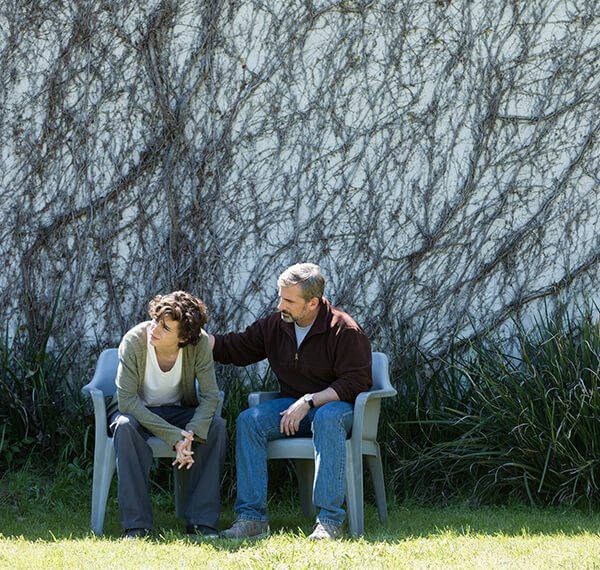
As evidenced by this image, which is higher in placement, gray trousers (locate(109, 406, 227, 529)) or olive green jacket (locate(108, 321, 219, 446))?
olive green jacket (locate(108, 321, 219, 446))

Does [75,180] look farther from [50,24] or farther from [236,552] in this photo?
[236,552]

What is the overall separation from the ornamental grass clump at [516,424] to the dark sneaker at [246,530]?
984mm

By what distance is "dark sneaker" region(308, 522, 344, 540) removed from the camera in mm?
3727

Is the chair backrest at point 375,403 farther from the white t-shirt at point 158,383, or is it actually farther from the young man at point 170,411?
the white t-shirt at point 158,383

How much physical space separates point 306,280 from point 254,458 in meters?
0.75

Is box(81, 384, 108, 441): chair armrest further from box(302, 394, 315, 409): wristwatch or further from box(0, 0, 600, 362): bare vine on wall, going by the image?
box(0, 0, 600, 362): bare vine on wall

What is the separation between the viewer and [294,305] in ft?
13.8

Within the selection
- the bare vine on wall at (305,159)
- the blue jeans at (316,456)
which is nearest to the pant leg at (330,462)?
the blue jeans at (316,456)

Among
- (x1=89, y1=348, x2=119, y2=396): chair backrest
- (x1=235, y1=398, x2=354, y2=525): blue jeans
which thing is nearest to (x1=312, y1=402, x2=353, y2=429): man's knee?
(x1=235, y1=398, x2=354, y2=525): blue jeans

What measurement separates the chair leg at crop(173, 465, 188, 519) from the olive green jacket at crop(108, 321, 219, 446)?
0.29 meters

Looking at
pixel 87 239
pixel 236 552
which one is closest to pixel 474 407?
pixel 236 552

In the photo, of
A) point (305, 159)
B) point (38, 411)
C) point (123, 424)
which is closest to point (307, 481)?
point (123, 424)

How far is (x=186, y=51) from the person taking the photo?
5.38 m

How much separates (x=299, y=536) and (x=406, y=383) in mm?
1368
